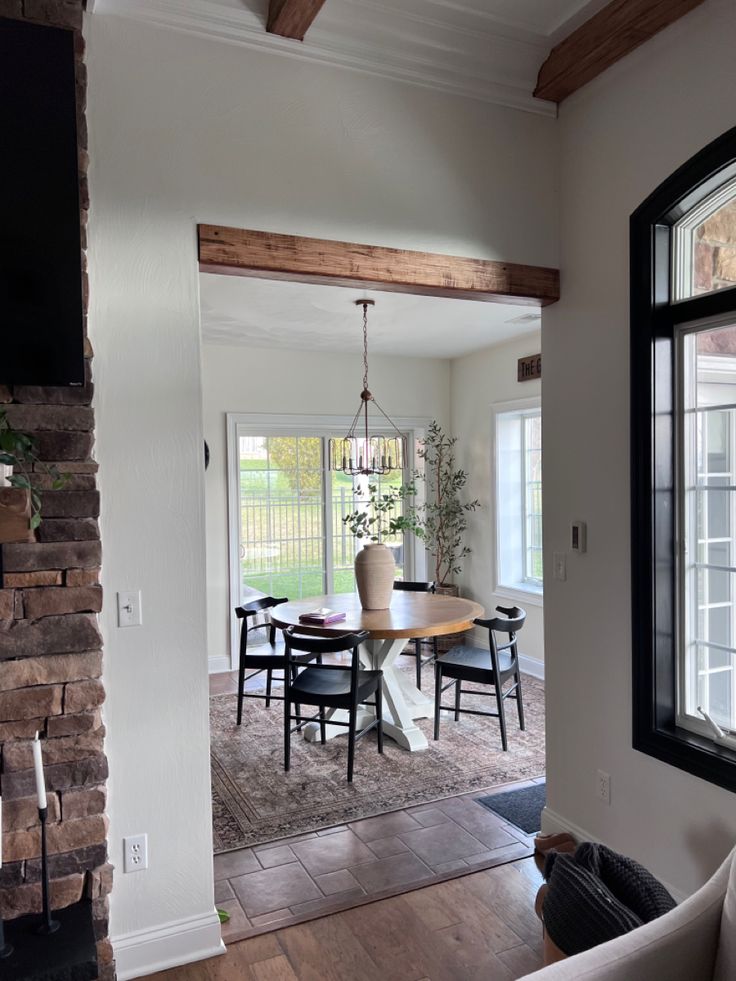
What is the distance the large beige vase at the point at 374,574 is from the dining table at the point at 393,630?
0.22ft

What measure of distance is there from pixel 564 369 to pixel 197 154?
5.15 feet

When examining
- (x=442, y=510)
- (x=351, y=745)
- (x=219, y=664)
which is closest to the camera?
(x=351, y=745)

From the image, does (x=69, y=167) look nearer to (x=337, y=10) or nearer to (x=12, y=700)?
(x=337, y=10)

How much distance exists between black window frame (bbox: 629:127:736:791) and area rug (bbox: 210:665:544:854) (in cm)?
142

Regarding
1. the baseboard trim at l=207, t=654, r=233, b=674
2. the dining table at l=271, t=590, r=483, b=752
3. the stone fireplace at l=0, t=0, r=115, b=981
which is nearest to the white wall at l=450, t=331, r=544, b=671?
the dining table at l=271, t=590, r=483, b=752

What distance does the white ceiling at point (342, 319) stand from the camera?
4.33 metres

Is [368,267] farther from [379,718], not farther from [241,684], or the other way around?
[241,684]

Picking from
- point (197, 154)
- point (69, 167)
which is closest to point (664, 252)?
point (197, 154)

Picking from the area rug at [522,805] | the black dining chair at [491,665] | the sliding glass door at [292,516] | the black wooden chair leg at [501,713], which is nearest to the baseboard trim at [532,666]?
the black dining chair at [491,665]

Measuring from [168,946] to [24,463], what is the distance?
5.13 ft

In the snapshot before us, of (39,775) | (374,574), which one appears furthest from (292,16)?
(374,574)

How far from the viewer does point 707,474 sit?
2467 mm

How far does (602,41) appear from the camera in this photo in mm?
2521

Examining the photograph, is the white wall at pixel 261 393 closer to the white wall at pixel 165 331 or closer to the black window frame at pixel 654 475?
the white wall at pixel 165 331
